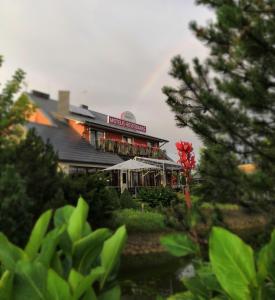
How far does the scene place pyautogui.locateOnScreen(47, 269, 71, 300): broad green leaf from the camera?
1486 millimetres

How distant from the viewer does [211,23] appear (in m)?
3.13

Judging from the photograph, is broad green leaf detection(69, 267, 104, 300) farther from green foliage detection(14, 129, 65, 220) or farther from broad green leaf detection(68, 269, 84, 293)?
green foliage detection(14, 129, 65, 220)

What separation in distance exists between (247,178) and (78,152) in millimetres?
1669

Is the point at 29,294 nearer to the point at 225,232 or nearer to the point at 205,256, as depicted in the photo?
the point at 225,232

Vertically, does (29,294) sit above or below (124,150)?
below

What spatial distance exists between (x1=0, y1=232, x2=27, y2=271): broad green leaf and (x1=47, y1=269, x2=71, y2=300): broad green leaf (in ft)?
0.67

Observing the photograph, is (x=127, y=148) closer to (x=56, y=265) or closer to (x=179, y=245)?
(x=179, y=245)

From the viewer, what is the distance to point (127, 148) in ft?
8.38

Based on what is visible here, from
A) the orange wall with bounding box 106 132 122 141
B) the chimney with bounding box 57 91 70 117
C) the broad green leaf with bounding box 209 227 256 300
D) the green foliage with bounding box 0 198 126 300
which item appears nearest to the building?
the chimney with bounding box 57 91 70 117

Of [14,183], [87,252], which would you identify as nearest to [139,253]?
[87,252]

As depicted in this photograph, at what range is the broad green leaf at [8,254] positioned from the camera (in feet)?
5.24

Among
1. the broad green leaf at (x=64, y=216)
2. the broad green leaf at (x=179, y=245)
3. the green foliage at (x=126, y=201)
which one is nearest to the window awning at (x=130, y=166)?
the broad green leaf at (x=64, y=216)

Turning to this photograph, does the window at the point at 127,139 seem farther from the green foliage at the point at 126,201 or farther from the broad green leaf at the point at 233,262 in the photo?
the green foliage at the point at 126,201

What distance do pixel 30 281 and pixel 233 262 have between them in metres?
0.81
